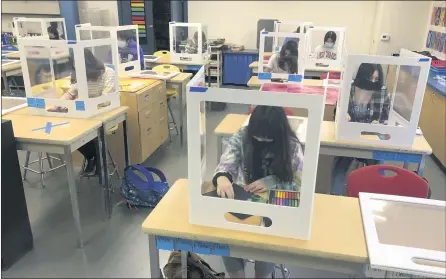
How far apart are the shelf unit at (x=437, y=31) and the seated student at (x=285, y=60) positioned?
2.57 meters

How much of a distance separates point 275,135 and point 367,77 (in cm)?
112

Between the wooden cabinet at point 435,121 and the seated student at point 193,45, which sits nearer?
the wooden cabinet at point 435,121

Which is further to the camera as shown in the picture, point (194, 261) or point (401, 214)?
point (194, 261)

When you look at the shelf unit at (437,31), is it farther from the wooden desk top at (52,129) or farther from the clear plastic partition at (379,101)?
the wooden desk top at (52,129)

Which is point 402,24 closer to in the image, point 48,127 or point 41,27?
point 41,27

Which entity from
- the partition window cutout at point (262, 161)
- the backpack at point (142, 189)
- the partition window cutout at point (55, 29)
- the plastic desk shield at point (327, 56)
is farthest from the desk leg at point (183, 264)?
the partition window cutout at point (55, 29)

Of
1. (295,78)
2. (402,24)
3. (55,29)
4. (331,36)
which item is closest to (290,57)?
(295,78)

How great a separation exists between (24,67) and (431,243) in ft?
8.27

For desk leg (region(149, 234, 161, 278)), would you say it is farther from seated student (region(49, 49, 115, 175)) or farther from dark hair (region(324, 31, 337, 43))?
dark hair (region(324, 31, 337, 43))

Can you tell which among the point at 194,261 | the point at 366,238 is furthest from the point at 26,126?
the point at 366,238

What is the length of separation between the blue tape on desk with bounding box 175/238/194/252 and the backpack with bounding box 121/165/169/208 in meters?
1.39

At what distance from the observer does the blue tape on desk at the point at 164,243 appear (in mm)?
1330

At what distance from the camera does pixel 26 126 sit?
2.37 m

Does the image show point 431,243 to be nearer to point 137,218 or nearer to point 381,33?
point 137,218
